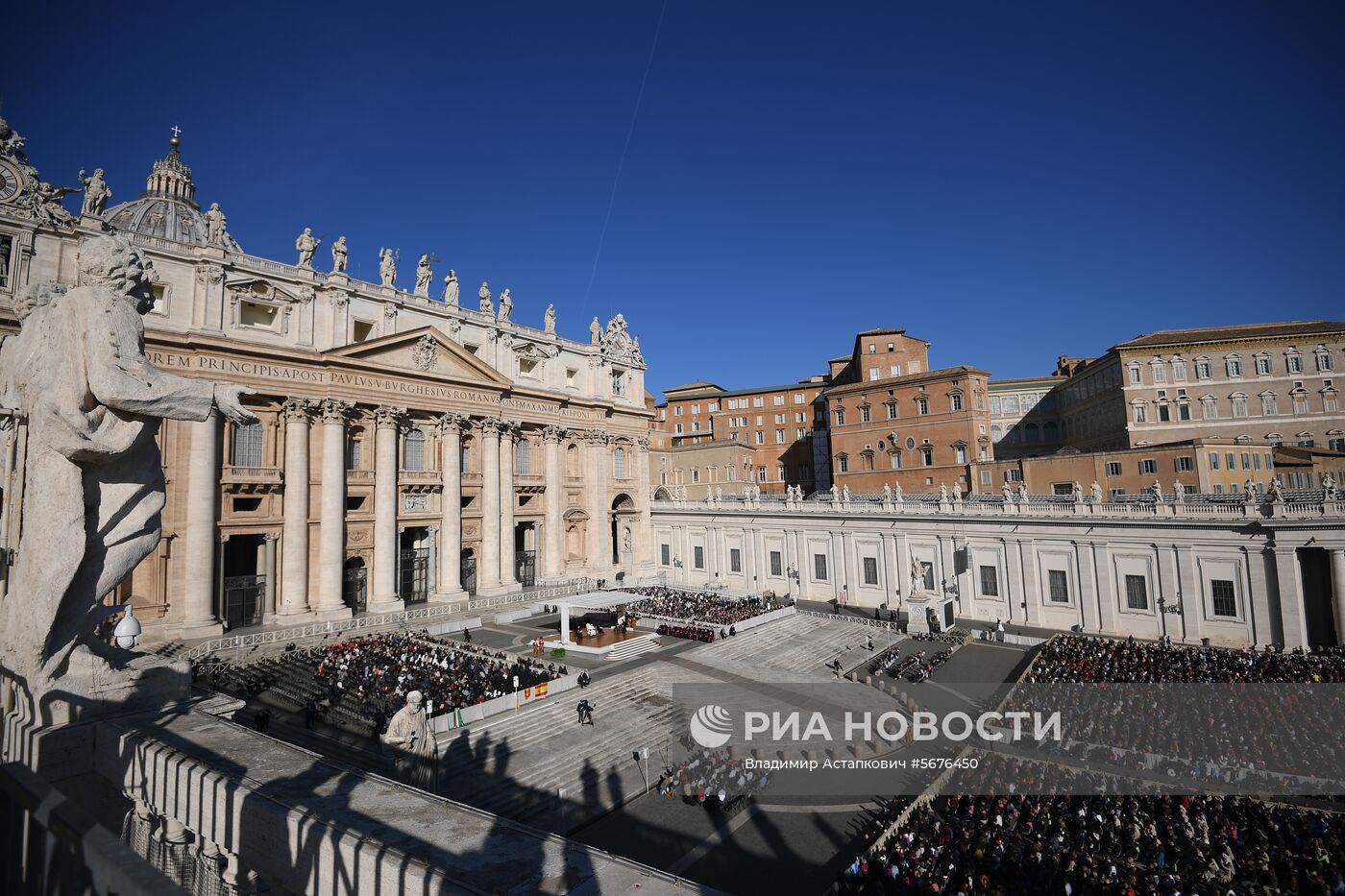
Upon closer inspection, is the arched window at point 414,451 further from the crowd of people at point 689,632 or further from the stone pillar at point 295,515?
the crowd of people at point 689,632

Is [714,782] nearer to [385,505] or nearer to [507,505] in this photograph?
[385,505]

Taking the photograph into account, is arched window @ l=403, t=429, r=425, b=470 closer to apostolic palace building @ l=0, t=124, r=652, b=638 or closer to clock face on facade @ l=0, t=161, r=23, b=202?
apostolic palace building @ l=0, t=124, r=652, b=638

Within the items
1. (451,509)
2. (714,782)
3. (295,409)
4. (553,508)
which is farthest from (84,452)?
(553,508)

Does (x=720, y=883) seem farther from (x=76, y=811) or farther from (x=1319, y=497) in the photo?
(x=1319, y=497)

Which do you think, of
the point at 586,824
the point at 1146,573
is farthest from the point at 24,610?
the point at 1146,573

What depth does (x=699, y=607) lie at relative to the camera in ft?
112

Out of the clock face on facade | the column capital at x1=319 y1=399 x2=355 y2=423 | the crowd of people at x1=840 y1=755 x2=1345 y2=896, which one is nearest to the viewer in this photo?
the crowd of people at x1=840 y1=755 x2=1345 y2=896

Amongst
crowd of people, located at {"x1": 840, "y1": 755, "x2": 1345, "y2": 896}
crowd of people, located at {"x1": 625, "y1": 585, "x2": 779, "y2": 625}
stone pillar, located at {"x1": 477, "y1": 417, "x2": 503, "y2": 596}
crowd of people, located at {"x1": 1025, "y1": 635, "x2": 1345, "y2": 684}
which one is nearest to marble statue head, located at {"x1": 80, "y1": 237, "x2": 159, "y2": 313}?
crowd of people, located at {"x1": 840, "y1": 755, "x2": 1345, "y2": 896}

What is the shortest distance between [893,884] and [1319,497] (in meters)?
27.1

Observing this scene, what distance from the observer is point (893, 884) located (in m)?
10.8

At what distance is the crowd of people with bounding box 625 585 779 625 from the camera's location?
1250 inches

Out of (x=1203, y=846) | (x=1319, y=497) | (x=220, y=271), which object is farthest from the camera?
(x=220, y=271)

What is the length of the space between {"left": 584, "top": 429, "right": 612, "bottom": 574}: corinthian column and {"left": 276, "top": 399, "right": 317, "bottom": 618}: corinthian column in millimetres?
18433

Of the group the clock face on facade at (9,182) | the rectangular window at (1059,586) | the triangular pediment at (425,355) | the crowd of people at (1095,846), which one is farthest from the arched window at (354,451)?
the rectangular window at (1059,586)
